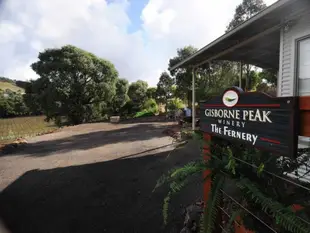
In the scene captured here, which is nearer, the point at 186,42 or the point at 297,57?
the point at 297,57

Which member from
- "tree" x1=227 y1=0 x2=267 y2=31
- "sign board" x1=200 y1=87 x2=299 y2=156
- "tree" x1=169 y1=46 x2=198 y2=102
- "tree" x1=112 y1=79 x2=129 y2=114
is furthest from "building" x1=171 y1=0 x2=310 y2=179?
"tree" x1=112 y1=79 x2=129 y2=114

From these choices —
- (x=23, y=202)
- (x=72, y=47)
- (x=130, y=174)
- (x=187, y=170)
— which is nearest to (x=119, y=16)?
(x=72, y=47)

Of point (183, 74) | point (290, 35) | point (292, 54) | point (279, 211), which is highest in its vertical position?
point (183, 74)

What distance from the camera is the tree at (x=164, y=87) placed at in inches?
653

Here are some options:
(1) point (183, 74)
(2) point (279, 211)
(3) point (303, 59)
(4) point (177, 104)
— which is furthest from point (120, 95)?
(2) point (279, 211)

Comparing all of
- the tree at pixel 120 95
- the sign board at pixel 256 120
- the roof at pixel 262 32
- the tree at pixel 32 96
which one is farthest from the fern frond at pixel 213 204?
the tree at pixel 120 95

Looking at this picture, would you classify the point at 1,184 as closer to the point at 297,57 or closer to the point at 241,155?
the point at 241,155

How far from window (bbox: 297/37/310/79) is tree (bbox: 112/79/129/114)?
1456 cm

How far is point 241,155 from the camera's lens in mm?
1444

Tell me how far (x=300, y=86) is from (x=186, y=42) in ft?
34.6

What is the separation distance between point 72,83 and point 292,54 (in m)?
13.6

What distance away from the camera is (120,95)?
56.1 feet

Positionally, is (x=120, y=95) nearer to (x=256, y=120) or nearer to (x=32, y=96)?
(x=32, y=96)

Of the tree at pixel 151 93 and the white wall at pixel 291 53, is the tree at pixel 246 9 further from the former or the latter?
the tree at pixel 151 93
